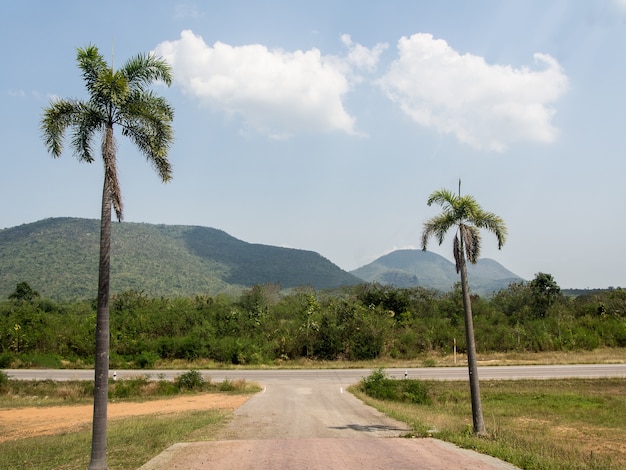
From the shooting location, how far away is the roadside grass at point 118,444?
11852 millimetres

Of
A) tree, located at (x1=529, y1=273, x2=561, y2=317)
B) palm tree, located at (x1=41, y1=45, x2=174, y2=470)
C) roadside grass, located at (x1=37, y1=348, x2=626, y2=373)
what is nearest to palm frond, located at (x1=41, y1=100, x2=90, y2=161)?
palm tree, located at (x1=41, y1=45, x2=174, y2=470)

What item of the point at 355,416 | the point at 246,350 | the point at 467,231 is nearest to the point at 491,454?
the point at 467,231

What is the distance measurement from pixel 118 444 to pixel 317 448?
5971 millimetres

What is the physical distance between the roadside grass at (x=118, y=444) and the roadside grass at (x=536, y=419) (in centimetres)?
748

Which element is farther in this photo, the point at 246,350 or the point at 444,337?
the point at 444,337

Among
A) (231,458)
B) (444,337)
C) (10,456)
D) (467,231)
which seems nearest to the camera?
(231,458)

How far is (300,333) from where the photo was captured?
2207 inches

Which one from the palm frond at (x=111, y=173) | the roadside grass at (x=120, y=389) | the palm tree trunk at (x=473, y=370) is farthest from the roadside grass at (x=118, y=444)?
the roadside grass at (x=120, y=389)

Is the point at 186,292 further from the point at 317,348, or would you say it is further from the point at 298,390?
the point at 298,390

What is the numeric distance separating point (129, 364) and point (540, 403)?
39.2 m

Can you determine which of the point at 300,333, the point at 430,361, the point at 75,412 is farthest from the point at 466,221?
the point at 300,333

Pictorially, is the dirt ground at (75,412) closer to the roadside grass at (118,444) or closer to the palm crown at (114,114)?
the roadside grass at (118,444)

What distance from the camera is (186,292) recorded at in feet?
506

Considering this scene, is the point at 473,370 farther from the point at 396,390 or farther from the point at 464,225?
the point at 396,390
